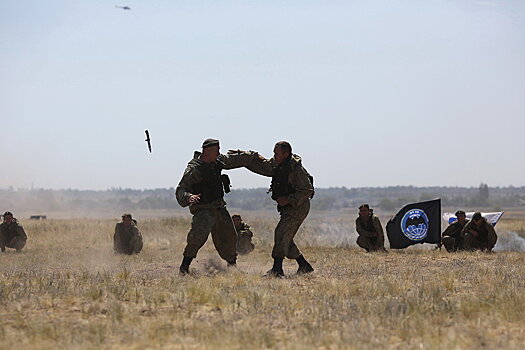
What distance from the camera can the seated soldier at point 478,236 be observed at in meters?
18.0

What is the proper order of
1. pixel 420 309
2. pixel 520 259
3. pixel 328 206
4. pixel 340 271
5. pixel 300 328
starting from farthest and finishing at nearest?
pixel 328 206, pixel 520 259, pixel 340 271, pixel 420 309, pixel 300 328

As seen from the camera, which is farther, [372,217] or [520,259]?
[372,217]

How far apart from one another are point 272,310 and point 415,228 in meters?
12.4

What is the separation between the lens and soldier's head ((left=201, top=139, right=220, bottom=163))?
39.1 ft

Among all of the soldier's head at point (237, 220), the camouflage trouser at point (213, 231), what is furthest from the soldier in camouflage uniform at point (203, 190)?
the soldier's head at point (237, 220)

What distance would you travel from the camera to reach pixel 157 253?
19.1 meters

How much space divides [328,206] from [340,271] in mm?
131260

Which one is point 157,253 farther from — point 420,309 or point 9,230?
→ point 420,309

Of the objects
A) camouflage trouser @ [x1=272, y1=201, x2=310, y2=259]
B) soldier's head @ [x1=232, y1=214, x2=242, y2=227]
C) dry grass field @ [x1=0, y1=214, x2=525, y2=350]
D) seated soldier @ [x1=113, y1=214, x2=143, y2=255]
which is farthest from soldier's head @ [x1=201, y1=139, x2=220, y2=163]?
seated soldier @ [x1=113, y1=214, x2=143, y2=255]

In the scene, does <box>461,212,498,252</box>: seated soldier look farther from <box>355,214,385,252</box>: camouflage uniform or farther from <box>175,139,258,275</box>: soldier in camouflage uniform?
<box>175,139,258,275</box>: soldier in camouflage uniform

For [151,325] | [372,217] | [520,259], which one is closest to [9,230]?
[372,217]

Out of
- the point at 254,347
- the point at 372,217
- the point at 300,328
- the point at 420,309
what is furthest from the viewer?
the point at 372,217

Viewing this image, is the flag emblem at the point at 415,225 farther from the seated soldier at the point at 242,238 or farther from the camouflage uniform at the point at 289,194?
the camouflage uniform at the point at 289,194

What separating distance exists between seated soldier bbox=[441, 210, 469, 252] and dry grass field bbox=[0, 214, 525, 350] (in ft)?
18.6
